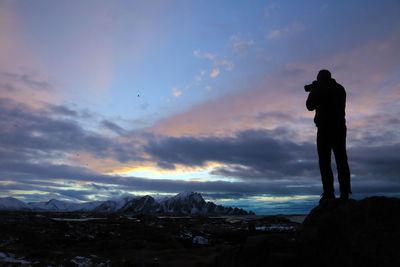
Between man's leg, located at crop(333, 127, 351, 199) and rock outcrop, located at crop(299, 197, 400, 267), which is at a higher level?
man's leg, located at crop(333, 127, 351, 199)

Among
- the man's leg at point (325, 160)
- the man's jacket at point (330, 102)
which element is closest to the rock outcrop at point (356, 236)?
the man's leg at point (325, 160)

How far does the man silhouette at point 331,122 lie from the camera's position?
474 inches

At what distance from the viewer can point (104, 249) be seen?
41.2 m

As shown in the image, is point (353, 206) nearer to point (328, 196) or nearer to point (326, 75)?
point (328, 196)

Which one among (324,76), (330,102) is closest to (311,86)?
(324,76)

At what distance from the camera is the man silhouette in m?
12.0

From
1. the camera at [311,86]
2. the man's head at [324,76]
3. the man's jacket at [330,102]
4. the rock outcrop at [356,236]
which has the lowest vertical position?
the rock outcrop at [356,236]

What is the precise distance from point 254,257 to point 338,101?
5.44 metres

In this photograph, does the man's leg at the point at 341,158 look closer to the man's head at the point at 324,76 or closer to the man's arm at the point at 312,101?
the man's arm at the point at 312,101

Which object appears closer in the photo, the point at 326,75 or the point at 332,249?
the point at 332,249

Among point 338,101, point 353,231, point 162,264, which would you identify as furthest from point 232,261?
point 162,264

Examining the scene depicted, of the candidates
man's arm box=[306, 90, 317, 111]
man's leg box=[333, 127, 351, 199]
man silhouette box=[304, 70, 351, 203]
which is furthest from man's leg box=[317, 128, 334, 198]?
man's arm box=[306, 90, 317, 111]

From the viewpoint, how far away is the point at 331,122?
475 inches

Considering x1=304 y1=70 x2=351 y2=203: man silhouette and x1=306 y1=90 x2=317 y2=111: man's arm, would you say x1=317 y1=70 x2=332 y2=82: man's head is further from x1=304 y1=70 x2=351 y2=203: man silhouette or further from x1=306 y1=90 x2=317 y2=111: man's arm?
x1=306 y1=90 x2=317 y2=111: man's arm
